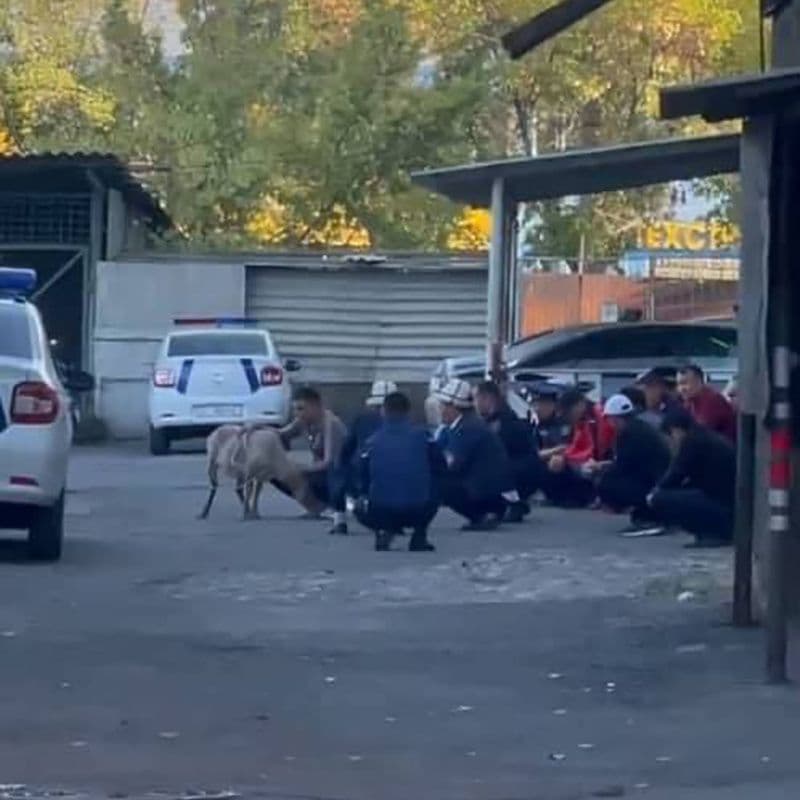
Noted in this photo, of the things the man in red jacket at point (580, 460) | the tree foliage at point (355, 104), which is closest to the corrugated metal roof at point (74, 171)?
the tree foliage at point (355, 104)

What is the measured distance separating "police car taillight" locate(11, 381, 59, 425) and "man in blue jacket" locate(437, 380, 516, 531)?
4569 mm

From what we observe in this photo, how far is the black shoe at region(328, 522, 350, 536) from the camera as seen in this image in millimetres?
20709

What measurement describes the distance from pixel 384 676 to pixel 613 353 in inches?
734

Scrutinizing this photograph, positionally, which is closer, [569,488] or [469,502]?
[469,502]

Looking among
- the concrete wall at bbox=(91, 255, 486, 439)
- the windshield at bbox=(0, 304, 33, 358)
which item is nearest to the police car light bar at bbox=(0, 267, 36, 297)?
the windshield at bbox=(0, 304, 33, 358)

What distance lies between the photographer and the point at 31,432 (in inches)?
672

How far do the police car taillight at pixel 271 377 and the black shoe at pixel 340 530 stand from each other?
12.8 metres

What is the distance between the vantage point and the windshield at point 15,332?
17.4m

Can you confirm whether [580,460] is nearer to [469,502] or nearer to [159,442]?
[469,502]

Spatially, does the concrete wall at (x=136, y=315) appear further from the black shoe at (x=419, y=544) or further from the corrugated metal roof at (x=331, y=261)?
the black shoe at (x=419, y=544)

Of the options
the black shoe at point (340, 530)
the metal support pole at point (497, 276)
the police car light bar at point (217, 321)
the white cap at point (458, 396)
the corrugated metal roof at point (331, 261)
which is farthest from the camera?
the corrugated metal roof at point (331, 261)

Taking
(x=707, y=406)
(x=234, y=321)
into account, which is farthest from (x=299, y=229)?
(x=707, y=406)

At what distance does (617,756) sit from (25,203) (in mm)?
28987

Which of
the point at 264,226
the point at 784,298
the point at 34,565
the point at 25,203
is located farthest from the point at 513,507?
the point at 264,226
